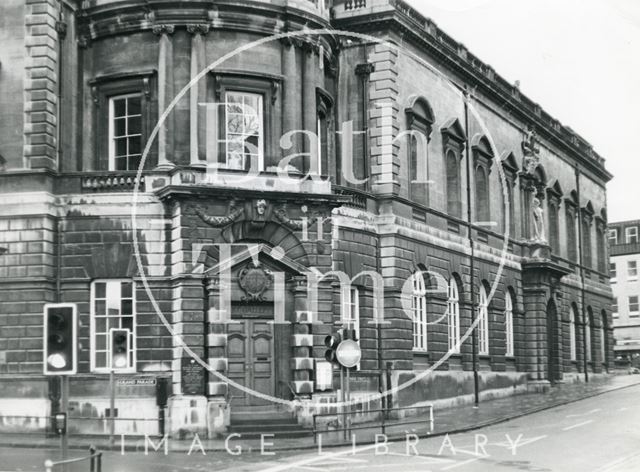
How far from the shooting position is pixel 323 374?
31312 millimetres

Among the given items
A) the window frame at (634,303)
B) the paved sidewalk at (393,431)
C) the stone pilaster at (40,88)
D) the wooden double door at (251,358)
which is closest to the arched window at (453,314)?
the paved sidewalk at (393,431)

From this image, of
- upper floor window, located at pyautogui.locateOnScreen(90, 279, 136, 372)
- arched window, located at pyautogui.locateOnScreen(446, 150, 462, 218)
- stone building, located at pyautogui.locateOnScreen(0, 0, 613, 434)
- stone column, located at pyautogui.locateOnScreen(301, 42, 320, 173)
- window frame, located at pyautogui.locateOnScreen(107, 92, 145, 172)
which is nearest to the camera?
stone building, located at pyautogui.locateOnScreen(0, 0, 613, 434)

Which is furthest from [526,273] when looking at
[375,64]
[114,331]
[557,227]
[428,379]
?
[114,331]

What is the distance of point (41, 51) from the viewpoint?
3155cm

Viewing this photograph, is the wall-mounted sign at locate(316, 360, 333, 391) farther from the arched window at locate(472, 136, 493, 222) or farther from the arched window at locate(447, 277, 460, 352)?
the arched window at locate(472, 136, 493, 222)

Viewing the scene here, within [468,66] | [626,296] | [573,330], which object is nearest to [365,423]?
[468,66]

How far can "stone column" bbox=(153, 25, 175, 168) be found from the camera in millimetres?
31641

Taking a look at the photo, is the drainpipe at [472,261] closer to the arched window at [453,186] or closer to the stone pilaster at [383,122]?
the arched window at [453,186]

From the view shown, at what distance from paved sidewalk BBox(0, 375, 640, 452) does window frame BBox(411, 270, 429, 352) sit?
2552 mm

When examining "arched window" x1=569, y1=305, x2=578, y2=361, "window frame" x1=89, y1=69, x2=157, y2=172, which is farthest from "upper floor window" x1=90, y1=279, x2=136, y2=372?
"arched window" x1=569, y1=305, x2=578, y2=361

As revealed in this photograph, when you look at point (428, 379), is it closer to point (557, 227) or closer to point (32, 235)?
point (32, 235)

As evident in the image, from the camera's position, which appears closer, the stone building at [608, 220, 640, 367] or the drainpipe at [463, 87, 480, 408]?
the drainpipe at [463, 87, 480, 408]

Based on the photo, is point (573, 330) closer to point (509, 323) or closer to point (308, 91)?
point (509, 323)

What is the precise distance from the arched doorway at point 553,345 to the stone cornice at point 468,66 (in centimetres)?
948
